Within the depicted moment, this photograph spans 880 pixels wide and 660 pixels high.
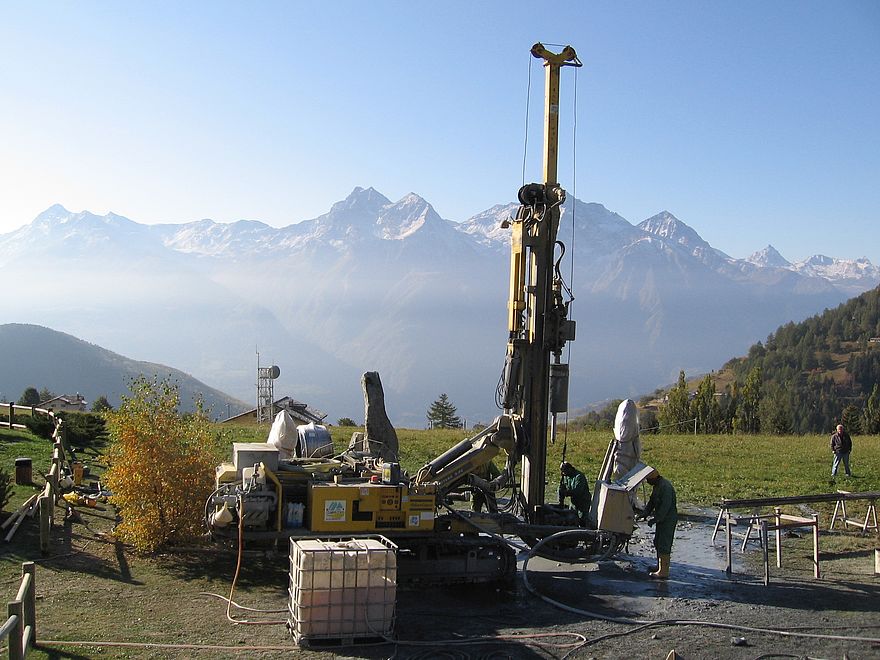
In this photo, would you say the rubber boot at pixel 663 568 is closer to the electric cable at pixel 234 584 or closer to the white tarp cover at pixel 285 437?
the electric cable at pixel 234 584

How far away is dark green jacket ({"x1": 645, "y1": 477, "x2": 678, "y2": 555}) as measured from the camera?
599 inches

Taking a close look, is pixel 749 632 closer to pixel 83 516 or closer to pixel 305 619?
pixel 305 619

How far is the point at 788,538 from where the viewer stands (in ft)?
62.0

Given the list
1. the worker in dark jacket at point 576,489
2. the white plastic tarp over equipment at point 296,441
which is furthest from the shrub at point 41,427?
the worker in dark jacket at point 576,489

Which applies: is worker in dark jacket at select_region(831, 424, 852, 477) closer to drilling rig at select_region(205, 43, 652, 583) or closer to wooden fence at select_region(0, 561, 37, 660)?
drilling rig at select_region(205, 43, 652, 583)

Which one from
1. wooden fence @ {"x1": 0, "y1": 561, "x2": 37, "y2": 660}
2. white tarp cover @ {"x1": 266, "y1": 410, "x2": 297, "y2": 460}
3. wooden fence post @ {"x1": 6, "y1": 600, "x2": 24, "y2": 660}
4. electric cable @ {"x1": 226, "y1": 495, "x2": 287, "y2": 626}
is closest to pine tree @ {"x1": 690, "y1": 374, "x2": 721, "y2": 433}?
white tarp cover @ {"x1": 266, "y1": 410, "x2": 297, "y2": 460}

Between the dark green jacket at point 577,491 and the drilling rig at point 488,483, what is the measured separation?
1.06ft

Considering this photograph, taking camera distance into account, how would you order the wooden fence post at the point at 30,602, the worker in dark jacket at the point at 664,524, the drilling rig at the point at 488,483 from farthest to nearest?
the worker in dark jacket at the point at 664,524, the drilling rig at the point at 488,483, the wooden fence post at the point at 30,602

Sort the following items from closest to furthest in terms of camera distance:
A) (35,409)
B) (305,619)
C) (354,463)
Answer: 1. (305,619)
2. (354,463)
3. (35,409)

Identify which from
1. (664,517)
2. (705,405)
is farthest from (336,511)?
(705,405)

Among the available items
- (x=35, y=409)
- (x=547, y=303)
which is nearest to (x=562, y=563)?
(x=547, y=303)

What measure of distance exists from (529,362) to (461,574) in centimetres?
472

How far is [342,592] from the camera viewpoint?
37.2 ft

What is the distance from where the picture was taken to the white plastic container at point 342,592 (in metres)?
11.2
